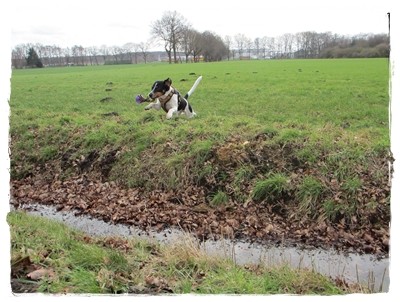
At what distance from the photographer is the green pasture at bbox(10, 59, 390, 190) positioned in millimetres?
6129

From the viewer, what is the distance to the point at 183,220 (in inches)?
206

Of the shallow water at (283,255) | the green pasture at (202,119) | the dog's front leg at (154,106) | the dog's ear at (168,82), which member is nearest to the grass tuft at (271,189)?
the green pasture at (202,119)

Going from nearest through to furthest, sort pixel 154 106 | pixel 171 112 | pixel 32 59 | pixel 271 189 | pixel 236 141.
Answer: pixel 32 59
pixel 271 189
pixel 236 141
pixel 171 112
pixel 154 106

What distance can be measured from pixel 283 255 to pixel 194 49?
9.36ft

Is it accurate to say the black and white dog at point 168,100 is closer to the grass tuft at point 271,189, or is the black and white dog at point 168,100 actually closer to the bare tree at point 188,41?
the bare tree at point 188,41

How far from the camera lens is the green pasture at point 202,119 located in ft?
20.1

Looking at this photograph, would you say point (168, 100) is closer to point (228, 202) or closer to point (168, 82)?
point (168, 82)

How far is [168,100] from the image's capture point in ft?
24.8

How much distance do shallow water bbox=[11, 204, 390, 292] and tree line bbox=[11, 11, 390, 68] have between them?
7.19ft

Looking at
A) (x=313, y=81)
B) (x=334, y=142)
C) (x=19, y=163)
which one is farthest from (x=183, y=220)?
(x=313, y=81)

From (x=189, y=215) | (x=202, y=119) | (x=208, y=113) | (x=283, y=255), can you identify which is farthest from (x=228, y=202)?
(x=208, y=113)

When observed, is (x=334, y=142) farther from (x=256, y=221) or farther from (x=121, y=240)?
(x=121, y=240)

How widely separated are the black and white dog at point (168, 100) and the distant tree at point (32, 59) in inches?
130

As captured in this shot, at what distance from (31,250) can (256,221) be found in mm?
2902
